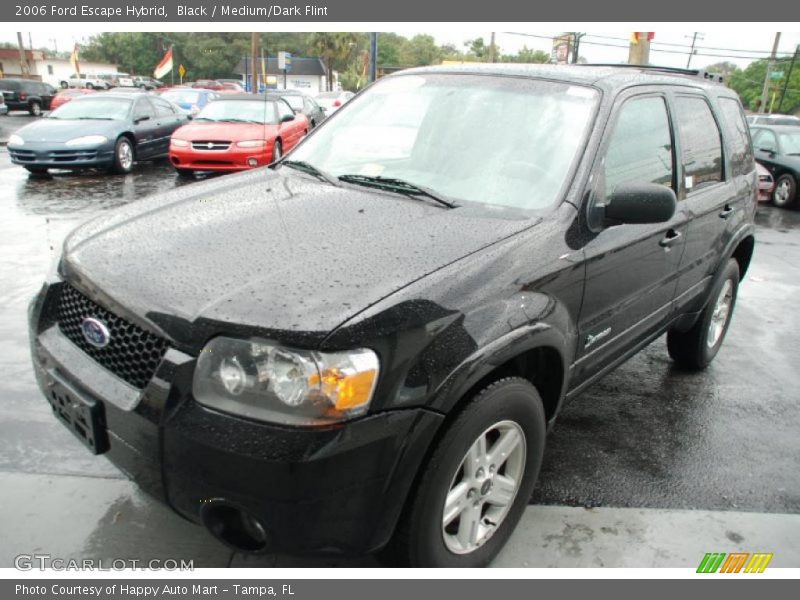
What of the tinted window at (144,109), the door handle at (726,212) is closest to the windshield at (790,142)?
the door handle at (726,212)

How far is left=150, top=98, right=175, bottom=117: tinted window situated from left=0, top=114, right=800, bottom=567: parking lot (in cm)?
939

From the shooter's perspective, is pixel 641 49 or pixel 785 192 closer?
pixel 641 49

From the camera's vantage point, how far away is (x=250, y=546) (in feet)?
6.47

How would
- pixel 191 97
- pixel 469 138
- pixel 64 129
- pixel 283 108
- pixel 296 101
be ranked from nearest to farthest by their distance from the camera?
pixel 469 138, pixel 64 129, pixel 283 108, pixel 296 101, pixel 191 97

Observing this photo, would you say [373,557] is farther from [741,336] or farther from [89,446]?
[741,336]

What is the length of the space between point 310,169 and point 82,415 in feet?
5.44

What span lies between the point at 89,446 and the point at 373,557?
1.06 metres

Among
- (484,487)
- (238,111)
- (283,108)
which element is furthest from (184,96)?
(484,487)

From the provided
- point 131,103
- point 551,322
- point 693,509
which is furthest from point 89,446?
point 131,103

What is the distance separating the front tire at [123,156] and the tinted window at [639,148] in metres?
10.8

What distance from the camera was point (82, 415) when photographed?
84.6 inches

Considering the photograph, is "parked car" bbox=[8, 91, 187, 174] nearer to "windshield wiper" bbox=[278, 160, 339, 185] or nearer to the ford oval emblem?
"windshield wiper" bbox=[278, 160, 339, 185]

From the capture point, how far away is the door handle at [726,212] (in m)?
3.92

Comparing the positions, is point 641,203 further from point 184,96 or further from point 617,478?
point 184,96
